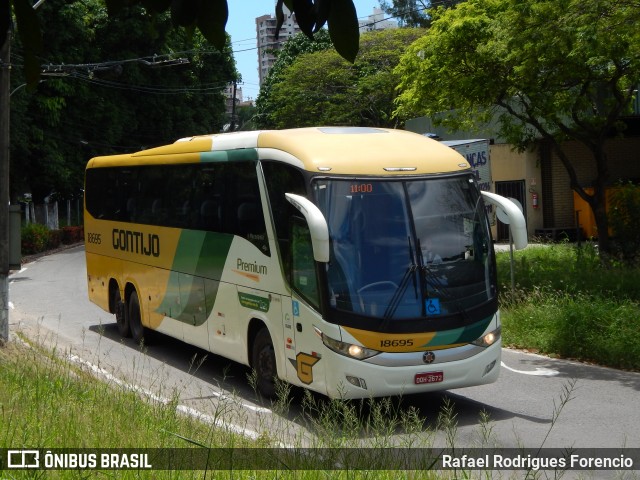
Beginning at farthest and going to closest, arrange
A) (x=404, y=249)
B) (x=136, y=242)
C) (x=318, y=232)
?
(x=136, y=242) < (x=404, y=249) < (x=318, y=232)

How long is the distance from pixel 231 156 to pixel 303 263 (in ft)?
9.14

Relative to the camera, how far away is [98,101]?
1874 inches

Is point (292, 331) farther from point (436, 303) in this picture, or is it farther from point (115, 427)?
point (115, 427)

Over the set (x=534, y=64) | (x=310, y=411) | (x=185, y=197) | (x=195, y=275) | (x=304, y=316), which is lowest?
(x=310, y=411)

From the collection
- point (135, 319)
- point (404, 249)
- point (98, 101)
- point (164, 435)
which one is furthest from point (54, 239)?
point (164, 435)

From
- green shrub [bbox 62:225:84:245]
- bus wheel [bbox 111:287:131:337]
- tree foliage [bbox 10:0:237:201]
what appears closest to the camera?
bus wheel [bbox 111:287:131:337]

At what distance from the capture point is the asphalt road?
9.23 meters

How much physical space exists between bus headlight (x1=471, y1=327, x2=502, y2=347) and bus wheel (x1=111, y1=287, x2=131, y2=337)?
28.1ft

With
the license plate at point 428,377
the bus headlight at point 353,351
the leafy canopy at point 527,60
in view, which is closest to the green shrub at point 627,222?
the leafy canopy at point 527,60

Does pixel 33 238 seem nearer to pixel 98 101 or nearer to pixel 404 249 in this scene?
pixel 98 101

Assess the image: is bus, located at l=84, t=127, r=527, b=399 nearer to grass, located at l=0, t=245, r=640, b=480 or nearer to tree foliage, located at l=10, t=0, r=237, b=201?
grass, located at l=0, t=245, r=640, b=480

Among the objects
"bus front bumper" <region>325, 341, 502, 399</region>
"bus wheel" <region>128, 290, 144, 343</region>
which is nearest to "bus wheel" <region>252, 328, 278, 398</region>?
"bus front bumper" <region>325, 341, 502, 399</region>

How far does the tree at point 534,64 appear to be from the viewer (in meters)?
16.3

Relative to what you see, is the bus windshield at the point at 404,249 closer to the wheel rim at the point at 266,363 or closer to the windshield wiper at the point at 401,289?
the windshield wiper at the point at 401,289
